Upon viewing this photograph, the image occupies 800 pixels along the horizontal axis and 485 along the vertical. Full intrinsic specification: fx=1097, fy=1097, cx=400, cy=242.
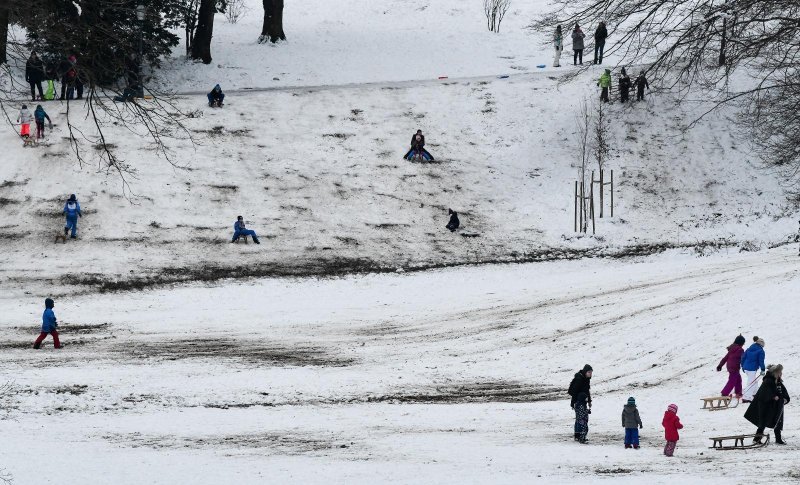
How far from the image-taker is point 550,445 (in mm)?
17125

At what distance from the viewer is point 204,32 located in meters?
48.6

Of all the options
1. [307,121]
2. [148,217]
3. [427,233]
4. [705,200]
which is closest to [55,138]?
[148,217]

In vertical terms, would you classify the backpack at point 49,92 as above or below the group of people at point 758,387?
above

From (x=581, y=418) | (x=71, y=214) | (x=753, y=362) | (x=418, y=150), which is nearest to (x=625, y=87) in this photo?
(x=418, y=150)

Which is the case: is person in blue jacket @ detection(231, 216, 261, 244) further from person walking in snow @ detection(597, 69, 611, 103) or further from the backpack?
person walking in snow @ detection(597, 69, 611, 103)

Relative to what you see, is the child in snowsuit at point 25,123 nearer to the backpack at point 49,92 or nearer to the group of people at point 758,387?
the backpack at point 49,92

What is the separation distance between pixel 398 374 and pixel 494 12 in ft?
119

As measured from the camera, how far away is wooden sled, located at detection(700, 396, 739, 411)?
19281mm

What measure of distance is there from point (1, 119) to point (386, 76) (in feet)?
55.8

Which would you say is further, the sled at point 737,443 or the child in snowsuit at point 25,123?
the child in snowsuit at point 25,123

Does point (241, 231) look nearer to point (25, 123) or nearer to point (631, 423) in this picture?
point (25, 123)

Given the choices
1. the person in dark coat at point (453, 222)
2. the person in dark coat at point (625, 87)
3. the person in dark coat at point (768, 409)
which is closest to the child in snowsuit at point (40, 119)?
the person in dark coat at point (453, 222)

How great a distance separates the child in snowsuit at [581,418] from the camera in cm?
1727

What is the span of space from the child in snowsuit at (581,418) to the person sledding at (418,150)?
83.5 feet
